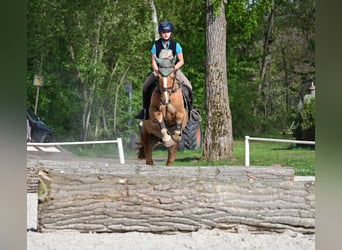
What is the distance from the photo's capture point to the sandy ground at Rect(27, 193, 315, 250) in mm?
3398

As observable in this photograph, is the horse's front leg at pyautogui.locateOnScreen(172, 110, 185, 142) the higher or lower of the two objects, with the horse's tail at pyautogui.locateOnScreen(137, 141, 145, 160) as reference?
higher

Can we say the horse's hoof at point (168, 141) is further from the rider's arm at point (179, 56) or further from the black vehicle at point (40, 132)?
the black vehicle at point (40, 132)

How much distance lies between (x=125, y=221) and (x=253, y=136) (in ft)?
4.44

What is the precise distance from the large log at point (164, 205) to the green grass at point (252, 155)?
2.53 feet

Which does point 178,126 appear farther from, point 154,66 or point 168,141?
point 154,66

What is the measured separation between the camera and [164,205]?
365 cm

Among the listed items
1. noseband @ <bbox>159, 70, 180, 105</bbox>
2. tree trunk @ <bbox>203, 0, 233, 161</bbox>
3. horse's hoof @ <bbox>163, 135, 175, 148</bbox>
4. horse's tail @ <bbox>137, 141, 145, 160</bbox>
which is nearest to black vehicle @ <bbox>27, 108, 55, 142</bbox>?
horse's tail @ <bbox>137, 141, 145, 160</bbox>

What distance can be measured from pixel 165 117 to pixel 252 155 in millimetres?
837

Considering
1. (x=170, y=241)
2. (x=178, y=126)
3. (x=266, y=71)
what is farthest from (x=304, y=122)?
(x=170, y=241)

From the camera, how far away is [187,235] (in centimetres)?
367

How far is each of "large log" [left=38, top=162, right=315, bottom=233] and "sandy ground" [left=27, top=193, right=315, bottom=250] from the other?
0.20ft

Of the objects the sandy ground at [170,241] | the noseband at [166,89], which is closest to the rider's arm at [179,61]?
the noseband at [166,89]

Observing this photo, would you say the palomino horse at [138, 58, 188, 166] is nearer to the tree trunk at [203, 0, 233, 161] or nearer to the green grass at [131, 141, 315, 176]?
the green grass at [131, 141, 315, 176]

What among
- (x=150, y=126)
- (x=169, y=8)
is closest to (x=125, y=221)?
(x=150, y=126)
